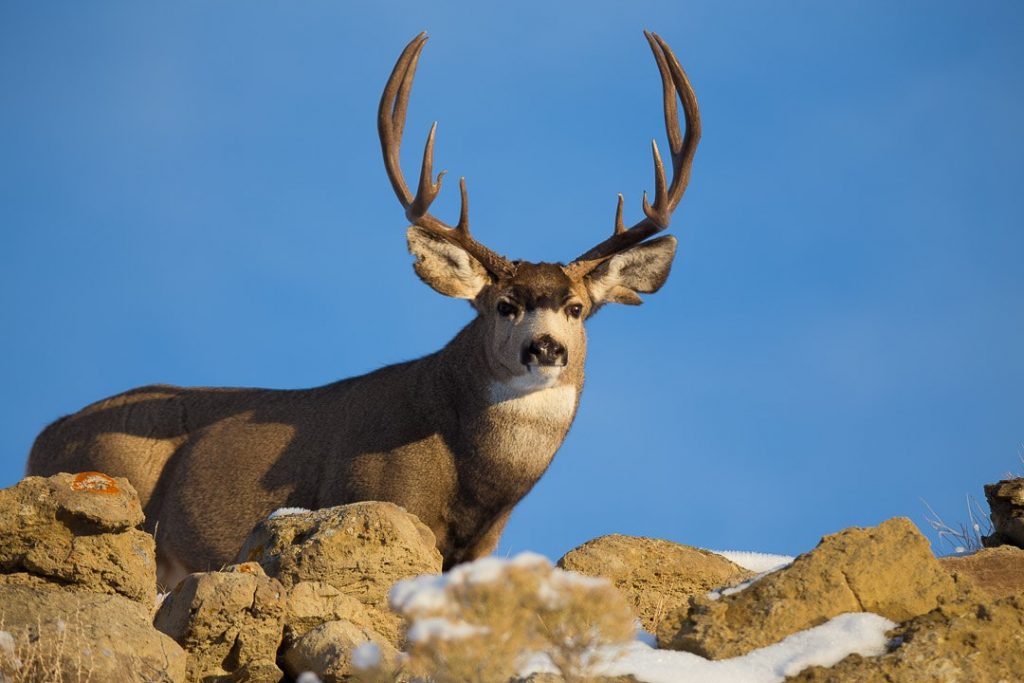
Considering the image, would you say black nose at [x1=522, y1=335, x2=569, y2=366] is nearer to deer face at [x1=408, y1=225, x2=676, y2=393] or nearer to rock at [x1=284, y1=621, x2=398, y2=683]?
deer face at [x1=408, y1=225, x2=676, y2=393]

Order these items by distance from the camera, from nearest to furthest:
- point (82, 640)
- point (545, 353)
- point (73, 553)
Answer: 1. point (82, 640)
2. point (73, 553)
3. point (545, 353)

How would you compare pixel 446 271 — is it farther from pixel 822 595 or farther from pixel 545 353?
pixel 822 595

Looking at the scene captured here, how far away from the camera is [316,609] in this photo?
7332 mm

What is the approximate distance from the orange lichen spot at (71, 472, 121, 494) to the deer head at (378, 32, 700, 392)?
13.4ft

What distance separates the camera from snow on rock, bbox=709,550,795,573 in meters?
10.7

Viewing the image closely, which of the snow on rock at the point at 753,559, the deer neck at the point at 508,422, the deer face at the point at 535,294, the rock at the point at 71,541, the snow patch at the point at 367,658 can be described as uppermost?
the deer face at the point at 535,294

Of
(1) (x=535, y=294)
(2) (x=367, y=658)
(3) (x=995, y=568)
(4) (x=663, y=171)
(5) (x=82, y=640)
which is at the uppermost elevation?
(4) (x=663, y=171)

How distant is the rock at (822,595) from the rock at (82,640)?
237 centimetres

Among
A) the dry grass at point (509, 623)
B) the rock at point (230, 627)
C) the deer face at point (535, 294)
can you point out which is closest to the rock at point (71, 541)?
the rock at point (230, 627)

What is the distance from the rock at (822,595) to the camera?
263 inches

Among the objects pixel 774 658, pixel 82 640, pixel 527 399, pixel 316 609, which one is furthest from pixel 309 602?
pixel 527 399

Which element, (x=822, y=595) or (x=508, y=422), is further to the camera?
(x=508, y=422)

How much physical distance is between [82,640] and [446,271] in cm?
630

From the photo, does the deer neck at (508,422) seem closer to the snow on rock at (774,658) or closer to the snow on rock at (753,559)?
the snow on rock at (753,559)
